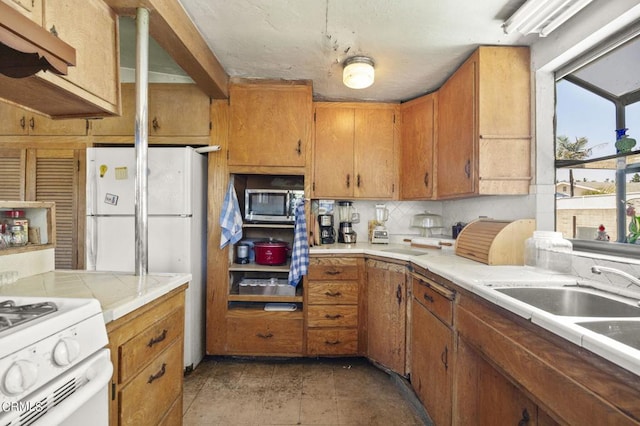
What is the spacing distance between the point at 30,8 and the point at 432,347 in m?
2.19

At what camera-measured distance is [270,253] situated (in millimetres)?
2516

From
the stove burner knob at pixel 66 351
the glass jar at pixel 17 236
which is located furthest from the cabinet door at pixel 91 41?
the stove burner knob at pixel 66 351

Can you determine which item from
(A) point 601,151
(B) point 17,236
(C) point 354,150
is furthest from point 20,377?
(C) point 354,150

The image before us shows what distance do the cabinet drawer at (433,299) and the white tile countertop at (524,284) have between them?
0.10 meters

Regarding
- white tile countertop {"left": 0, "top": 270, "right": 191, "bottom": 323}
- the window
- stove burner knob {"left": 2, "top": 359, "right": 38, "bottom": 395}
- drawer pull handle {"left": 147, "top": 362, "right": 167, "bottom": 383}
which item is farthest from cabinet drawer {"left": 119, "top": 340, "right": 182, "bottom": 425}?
the window

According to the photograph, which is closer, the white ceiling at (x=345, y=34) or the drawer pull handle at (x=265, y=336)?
the white ceiling at (x=345, y=34)

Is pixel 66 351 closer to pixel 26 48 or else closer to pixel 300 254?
pixel 26 48

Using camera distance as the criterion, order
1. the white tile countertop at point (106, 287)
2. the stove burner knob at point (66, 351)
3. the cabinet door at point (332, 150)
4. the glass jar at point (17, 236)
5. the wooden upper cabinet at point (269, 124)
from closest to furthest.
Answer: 1. the stove burner knob at point (66, 351)
2. the white tile countertop at point (106, 287)
3. the glass jar at point (17, 236)
4. the wooden upper cabinet at point (269, 124)
5. the cabinet door at point (332, 150)

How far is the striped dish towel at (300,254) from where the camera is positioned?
234 centimetres

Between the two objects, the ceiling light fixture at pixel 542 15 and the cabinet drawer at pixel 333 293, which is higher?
the ceiling light fixture at pixel 542 15

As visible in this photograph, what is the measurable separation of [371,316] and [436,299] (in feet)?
2.75

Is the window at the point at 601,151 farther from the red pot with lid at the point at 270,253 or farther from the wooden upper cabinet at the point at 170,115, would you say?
the wooden upper cabinet at the point at 170,115

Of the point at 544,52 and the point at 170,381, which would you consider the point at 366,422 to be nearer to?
the point at 170,381

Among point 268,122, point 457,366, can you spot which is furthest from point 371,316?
point 268,122
